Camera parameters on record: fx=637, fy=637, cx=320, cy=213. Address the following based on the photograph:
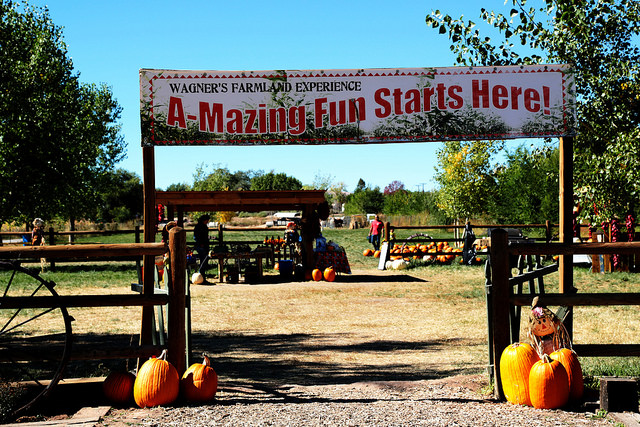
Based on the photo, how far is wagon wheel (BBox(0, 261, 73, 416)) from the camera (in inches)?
193

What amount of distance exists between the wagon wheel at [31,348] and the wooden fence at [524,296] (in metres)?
3.49

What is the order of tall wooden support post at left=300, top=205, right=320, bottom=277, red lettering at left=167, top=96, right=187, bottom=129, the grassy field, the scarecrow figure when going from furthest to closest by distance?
tall wooden support post at left=300, top=205, right=320, bottom=277 < the grassy field < red lettering at left=167, top=96, right=187, bottom=129 < the scarecrow figure

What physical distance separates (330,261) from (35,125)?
1181 cm

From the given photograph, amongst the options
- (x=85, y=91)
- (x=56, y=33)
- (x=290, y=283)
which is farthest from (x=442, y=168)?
(x=290, y=283)

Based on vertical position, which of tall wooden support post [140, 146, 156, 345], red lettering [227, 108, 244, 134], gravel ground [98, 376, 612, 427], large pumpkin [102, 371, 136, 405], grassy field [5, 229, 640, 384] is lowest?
grassy field [5, 229, 640, 384]

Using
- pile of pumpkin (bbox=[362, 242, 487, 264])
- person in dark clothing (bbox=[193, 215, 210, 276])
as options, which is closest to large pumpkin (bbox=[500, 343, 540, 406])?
person in dark clothing (bbox=[193, 215, 210, 276])

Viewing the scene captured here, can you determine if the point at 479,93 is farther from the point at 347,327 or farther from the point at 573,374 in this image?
the point at 347,327

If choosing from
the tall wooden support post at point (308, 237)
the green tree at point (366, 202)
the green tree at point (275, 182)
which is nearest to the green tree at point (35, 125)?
the tall wooden support post at point (308, 237)

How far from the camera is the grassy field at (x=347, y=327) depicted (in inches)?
281

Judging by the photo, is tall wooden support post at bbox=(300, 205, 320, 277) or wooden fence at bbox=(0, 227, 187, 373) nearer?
wooden fence at bbox=(0, 227, 187, 373)

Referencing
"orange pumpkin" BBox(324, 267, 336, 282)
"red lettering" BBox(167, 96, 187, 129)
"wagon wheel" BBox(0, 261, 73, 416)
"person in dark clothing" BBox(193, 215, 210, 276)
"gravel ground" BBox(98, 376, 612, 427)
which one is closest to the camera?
"gravel ground" BBox(98, 376, 612, 427)

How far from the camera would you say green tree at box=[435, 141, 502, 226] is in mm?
45312

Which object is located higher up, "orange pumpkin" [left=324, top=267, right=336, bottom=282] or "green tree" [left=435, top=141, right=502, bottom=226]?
"green tree" [left=435, top=141, right=502, bottom=226]

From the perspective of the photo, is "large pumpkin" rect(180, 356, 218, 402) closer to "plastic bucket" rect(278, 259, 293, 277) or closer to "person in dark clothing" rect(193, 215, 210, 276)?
"person in dark clothing" rect(193, 215, 210, 276)
